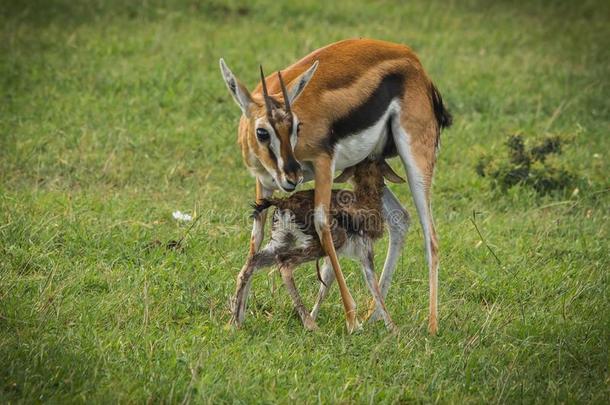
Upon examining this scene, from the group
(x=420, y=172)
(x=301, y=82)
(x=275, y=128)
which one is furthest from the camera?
(x=420, y=172)

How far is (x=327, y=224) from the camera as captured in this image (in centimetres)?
609

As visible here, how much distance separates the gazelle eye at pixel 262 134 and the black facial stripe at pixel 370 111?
0.48 meters

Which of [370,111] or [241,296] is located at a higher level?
[370,111]

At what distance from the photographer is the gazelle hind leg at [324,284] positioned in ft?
20.3

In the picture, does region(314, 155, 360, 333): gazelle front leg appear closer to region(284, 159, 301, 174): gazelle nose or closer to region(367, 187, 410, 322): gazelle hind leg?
region(284, 159, 301, 174): gazelle nose

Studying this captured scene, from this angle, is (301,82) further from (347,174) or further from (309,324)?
(309,324)

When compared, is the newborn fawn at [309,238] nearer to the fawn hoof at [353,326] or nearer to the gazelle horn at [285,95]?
the fawn hoof at [353,326]

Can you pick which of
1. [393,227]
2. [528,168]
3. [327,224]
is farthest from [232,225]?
[528,168]

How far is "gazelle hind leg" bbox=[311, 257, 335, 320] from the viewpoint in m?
6.18

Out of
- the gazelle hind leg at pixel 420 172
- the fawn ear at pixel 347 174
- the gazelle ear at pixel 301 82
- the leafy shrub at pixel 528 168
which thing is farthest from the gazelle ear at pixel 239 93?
the leafy shrub at pixel 528 168

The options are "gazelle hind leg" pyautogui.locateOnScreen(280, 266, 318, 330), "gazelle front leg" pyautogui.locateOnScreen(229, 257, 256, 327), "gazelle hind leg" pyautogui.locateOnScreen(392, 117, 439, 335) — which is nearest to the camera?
"gazelle front leg" pyautogui.locateOnScreen(229, 257, 256, 327)

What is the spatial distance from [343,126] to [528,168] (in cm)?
313

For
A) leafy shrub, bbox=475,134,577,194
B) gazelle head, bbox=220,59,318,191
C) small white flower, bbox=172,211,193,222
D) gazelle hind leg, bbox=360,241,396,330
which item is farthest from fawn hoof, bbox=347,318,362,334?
leafy shrub, bbox=475,134,577,194

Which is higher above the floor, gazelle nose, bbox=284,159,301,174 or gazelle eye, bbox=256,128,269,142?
gazelle eye, bbox=256,128,269,142
